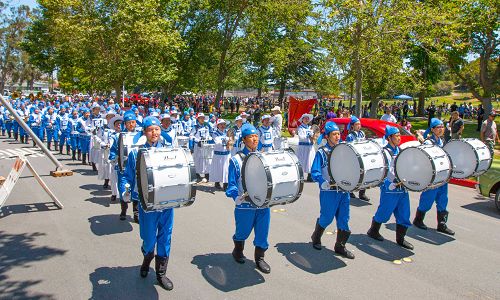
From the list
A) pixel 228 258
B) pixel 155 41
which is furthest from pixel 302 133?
pixel 155 41

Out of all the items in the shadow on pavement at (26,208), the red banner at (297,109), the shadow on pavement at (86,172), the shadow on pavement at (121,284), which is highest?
the red banner at (297,109)

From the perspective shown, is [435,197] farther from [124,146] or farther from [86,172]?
[86,172]

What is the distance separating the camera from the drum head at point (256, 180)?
504 cm

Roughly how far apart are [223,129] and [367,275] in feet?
20.9

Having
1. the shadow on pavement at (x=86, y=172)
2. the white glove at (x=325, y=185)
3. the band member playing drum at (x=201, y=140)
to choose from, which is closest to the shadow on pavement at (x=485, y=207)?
the white glove at (x=325, y=185)

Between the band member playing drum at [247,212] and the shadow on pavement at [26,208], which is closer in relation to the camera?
the band member playing drum at [247,212]

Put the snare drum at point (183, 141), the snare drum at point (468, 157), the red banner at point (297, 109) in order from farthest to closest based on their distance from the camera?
the red banner at point (297, 109), the snare drum at point (183, 141), the snare drum at point (468, 157)

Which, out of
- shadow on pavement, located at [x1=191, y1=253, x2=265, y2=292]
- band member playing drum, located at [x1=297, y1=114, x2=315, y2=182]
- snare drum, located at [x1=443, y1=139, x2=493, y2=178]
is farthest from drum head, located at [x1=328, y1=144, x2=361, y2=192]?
band member playing drum, located at [x1=297, y1=114, x2=315, y2=182]

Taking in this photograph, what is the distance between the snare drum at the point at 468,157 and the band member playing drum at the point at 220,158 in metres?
5.25

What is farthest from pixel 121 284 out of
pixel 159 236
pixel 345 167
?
pixel 345 167

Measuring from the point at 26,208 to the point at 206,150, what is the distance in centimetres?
478

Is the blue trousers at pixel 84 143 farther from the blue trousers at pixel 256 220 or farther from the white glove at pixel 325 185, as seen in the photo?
the white glove at pixel 325 185

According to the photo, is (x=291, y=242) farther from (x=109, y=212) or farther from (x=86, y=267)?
(x=109, y=212)

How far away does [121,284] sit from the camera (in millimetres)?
5207
